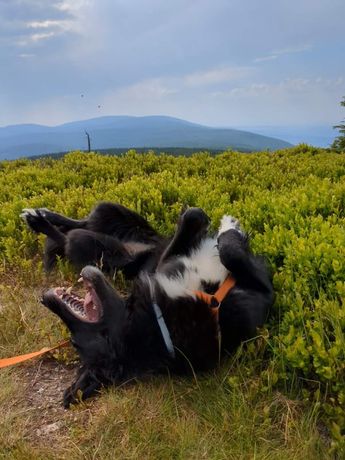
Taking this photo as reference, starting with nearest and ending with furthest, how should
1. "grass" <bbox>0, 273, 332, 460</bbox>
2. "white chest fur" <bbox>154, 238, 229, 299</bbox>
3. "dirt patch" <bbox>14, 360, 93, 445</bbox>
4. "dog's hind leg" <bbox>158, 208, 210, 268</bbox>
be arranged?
"grass" <bbox>0, 273, 332, 460</bbox> < "dirt patch" <bbox>14, 360, 93, 445</bbox> < "white chest fur" <bbox>154, 238, 229, 299</bbox> < "dog's hind leg" <bbox>158, 208, 210, 268</bbox>

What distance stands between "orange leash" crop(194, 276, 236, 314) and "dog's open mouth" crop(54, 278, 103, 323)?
2.27 ft

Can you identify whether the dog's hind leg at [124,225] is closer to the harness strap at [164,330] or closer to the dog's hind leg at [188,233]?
the dog's hind leg at [188,233]

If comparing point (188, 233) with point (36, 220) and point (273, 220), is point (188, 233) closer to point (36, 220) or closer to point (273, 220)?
point (273, 220)

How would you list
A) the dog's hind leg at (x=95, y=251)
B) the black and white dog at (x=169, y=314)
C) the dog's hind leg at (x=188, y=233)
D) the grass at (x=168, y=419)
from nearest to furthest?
the grass at (x=168, y=419) → the black and white dog at (x=169, y=314) → the dog's hind leg at (x=188, y=233) → the dog's hind leg at (x=95, y=251)

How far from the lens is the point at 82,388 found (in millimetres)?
2920

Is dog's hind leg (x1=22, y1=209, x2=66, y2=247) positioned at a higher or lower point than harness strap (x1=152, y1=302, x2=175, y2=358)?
higher

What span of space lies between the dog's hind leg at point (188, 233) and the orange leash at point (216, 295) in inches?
26.3

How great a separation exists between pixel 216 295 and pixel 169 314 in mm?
344

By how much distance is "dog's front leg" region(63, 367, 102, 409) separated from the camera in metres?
2.87

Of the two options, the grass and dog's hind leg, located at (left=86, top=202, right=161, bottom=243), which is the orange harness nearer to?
the grass

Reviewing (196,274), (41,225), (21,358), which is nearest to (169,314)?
(196,274)

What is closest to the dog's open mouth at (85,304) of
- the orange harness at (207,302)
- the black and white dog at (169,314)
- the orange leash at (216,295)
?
the black and white dog at (169,314)

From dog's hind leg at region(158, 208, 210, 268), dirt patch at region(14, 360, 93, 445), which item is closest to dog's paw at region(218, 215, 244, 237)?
dog's hind leg at region(158, 208, 210, 268)

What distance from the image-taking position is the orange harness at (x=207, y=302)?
3031 millimetres
